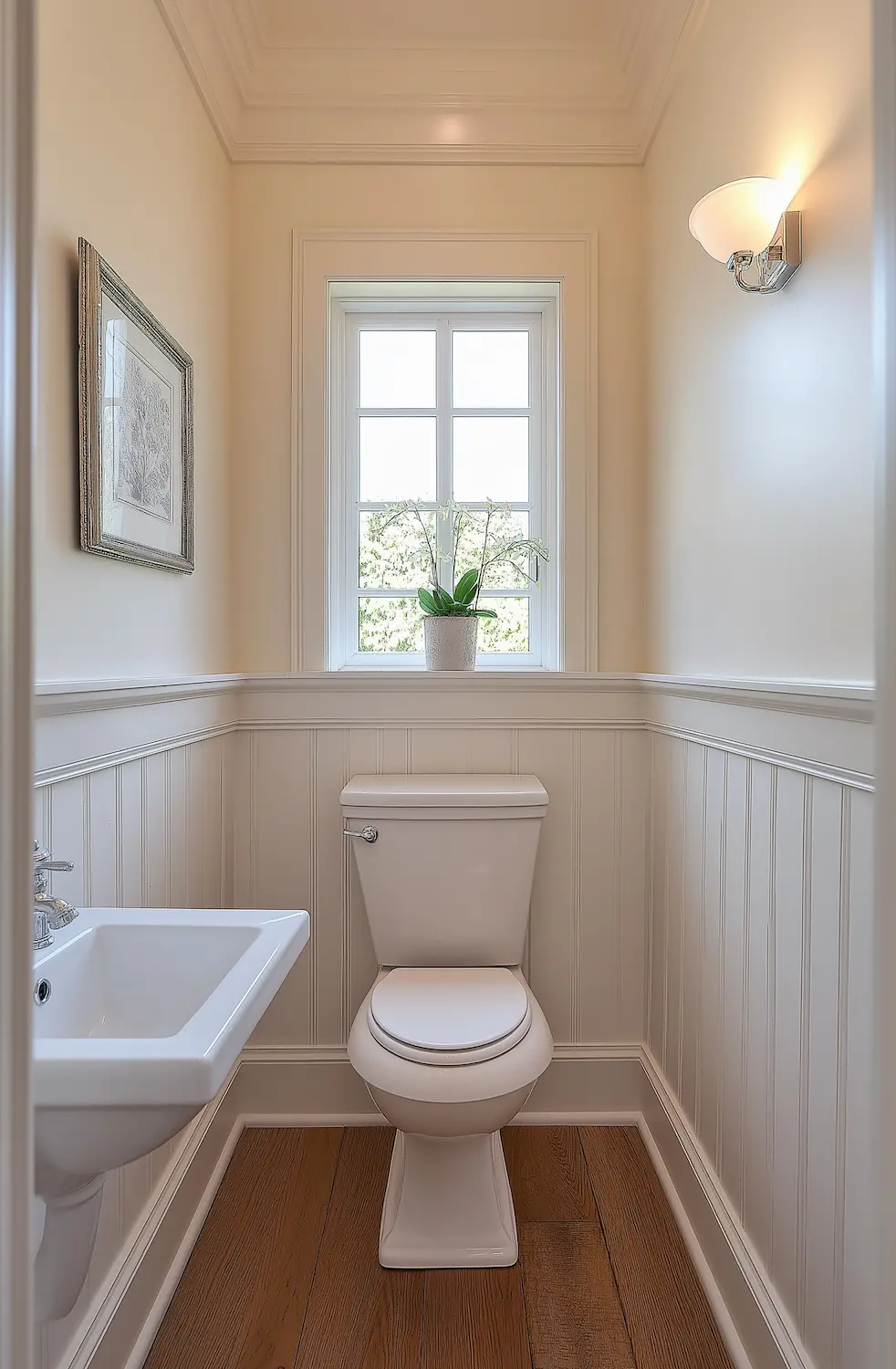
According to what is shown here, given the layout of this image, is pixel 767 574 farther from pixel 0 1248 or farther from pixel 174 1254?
pixel 174 1254

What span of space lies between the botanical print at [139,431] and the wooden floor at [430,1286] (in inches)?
54.6

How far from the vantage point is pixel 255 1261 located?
5.05 feet

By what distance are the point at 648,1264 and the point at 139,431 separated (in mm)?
1760

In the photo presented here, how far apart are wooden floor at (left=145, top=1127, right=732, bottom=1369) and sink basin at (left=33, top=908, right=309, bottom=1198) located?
2.35 feet

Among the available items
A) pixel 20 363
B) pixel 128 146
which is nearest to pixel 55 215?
pixel 128 146

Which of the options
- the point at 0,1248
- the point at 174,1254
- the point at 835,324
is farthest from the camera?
the point at 174,1254

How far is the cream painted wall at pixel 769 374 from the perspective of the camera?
1.04 meters

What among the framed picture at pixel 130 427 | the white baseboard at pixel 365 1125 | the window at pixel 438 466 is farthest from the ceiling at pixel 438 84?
the white baseboard at pixel 365 1125

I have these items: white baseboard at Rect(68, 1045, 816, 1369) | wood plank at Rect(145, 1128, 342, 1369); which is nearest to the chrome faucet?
white baseboard at Rect(68, 1045, 816, 1369)

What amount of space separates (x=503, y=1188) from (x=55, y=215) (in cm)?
182

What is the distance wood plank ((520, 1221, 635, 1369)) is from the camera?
4.42 feet

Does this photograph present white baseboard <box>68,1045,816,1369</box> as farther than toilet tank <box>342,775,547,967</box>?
No

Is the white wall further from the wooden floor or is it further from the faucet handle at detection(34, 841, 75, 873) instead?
the wooden floor

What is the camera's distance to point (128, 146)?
1370 mm
